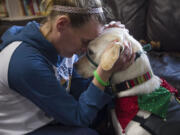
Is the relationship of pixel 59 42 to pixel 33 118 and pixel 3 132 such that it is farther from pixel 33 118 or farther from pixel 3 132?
pixel 3 132

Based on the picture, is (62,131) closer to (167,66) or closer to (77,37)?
(77,37)

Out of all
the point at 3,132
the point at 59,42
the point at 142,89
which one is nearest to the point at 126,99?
the point at 142,89

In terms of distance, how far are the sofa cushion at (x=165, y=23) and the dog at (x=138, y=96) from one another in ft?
2.61

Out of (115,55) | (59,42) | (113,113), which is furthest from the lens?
(113,113)

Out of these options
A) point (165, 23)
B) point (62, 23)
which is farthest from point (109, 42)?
point (165, 23)

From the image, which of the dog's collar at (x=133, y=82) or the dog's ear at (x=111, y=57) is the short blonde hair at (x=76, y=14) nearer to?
the dog's ear at (x=111, y=57)

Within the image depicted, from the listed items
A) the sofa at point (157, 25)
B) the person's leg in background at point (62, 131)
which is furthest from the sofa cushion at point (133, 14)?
the person's leg in background at point (62, 131)

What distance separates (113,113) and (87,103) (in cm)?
25

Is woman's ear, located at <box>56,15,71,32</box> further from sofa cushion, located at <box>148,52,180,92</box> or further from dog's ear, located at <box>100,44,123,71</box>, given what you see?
sofa cushion, located at <box>148,52,180,92</box>

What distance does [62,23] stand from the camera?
2.51 ft

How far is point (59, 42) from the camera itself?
0.84 meters

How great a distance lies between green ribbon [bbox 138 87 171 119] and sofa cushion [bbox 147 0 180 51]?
826 millimetres

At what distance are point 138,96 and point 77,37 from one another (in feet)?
1.32

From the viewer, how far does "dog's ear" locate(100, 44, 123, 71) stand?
2.41 ft
